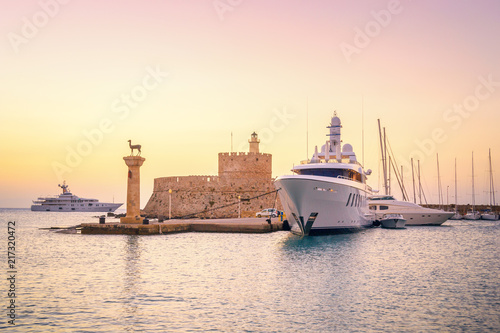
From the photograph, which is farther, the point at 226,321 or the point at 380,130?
the point at 380,130

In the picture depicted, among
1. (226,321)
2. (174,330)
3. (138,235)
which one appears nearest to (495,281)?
(226,321)

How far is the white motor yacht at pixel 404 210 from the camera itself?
5606 cm

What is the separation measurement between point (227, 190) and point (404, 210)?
22.9 metres

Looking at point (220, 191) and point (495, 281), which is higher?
point (220, 191)

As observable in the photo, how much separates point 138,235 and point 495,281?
2572 cm

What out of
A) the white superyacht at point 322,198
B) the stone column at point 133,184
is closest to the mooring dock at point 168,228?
the stone column at point 133,184

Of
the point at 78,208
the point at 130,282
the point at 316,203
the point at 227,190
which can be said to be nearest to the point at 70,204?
the point at 78,208

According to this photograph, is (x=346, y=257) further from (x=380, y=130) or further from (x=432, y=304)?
(x=380, y=130)

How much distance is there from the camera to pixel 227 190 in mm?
65438

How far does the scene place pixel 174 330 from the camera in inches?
495

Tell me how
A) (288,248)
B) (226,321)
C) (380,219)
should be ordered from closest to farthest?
1. (226,321)
2. (288,248)
3. (380,219)

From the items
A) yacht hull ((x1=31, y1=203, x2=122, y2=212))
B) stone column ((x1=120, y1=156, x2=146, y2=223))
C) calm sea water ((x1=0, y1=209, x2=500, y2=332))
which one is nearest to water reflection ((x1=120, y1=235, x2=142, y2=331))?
calm sea water ((x1=0, y1=209, x2=500, y2=332))

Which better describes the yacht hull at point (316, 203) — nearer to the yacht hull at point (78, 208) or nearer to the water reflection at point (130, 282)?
the water reflection at point (130, 282)

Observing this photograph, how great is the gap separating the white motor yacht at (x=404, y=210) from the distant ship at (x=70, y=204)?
3895 inches
